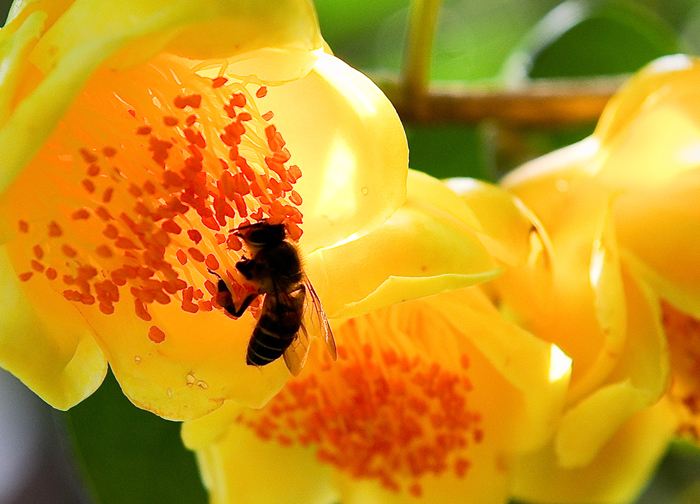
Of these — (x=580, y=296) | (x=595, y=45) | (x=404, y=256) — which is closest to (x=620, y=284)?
(x=580, y=296)

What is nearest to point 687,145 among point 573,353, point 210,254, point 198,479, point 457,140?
point 573,353

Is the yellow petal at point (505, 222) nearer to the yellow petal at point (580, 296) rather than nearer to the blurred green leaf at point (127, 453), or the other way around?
the yellow petal at point (580, 296)

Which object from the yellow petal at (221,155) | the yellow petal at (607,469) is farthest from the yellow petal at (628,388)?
the yellow petal at (221,155)

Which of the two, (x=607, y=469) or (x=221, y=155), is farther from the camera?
(x=607, y=469)

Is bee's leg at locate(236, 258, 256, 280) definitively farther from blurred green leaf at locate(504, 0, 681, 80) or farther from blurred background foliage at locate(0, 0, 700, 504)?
blurred green leaf at locate(504, 0, 681, 80)

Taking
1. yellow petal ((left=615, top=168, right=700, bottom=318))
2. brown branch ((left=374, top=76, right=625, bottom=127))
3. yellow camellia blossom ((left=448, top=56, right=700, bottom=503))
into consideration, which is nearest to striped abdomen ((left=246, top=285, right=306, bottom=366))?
yellow camellia blossom ((left=448, top=56, right=700, bottom=503))

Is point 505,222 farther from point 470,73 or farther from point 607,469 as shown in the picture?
point 470,73

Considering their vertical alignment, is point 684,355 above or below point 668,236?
below
